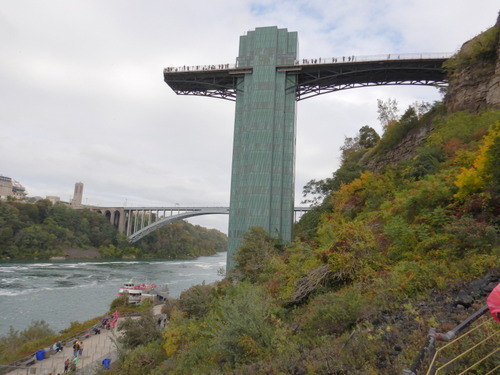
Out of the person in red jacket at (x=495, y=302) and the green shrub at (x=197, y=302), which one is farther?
the green shrub at (x=197, y=302)

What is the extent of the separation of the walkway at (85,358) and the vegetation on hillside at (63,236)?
56.7 metres

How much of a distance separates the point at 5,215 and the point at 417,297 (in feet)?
264

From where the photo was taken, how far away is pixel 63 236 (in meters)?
73.2

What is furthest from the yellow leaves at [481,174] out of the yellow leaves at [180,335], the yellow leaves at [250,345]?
the yellow leaves at [180,335]

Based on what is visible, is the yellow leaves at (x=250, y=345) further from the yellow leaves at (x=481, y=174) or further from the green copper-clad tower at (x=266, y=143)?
the green copper-clad tower at (x=266, y=143)

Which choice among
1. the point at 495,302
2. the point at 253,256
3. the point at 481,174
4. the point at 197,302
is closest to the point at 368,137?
the point at 253,256

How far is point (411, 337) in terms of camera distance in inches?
180

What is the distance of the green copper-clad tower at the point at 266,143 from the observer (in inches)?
1259

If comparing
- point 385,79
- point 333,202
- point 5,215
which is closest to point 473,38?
point 333,202

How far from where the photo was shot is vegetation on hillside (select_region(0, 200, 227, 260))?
63.9m

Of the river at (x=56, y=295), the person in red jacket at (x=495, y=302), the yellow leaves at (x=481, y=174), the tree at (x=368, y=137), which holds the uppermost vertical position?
the tree at (x=368, y=137)

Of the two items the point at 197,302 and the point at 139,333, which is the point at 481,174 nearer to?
the point at 197,302

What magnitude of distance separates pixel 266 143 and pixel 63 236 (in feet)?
207

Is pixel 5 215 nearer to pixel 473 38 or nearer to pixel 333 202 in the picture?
pixel 333 202
